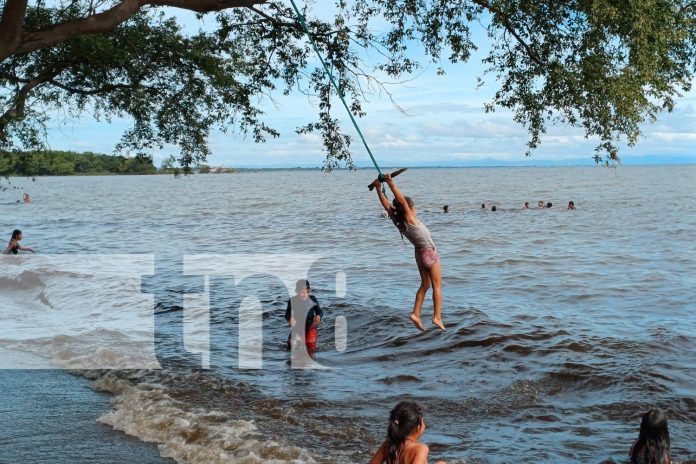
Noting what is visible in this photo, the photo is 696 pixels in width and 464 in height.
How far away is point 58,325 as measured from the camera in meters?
17.6

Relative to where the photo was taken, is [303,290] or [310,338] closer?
[303,290]

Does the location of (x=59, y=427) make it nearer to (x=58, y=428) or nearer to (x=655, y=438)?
(x=58, y=428)

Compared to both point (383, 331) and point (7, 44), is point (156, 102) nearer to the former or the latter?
point (7, 44)

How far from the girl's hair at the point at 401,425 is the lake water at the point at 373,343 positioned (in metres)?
3.28

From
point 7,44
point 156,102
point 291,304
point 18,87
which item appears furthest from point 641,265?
point 7,44

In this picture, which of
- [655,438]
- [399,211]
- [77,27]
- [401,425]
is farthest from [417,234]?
[77,27]

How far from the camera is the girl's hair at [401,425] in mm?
6066

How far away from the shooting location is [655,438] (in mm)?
8195

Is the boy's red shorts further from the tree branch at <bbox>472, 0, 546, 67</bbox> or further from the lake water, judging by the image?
the tree branch at <bbox>472, 0, 546, 67</bbox>

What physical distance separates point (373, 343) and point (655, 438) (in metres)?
8.35

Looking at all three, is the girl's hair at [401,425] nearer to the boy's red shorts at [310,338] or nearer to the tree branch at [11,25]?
the tree branch at [11,25]

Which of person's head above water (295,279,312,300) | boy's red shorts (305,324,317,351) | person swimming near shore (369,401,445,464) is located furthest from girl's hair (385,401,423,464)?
boy's red shorts (305,324,317,351)

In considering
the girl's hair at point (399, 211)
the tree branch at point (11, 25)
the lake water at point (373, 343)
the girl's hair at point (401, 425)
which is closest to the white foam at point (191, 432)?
the lake water at point (373, 343)

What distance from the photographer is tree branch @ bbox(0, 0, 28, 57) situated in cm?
845
